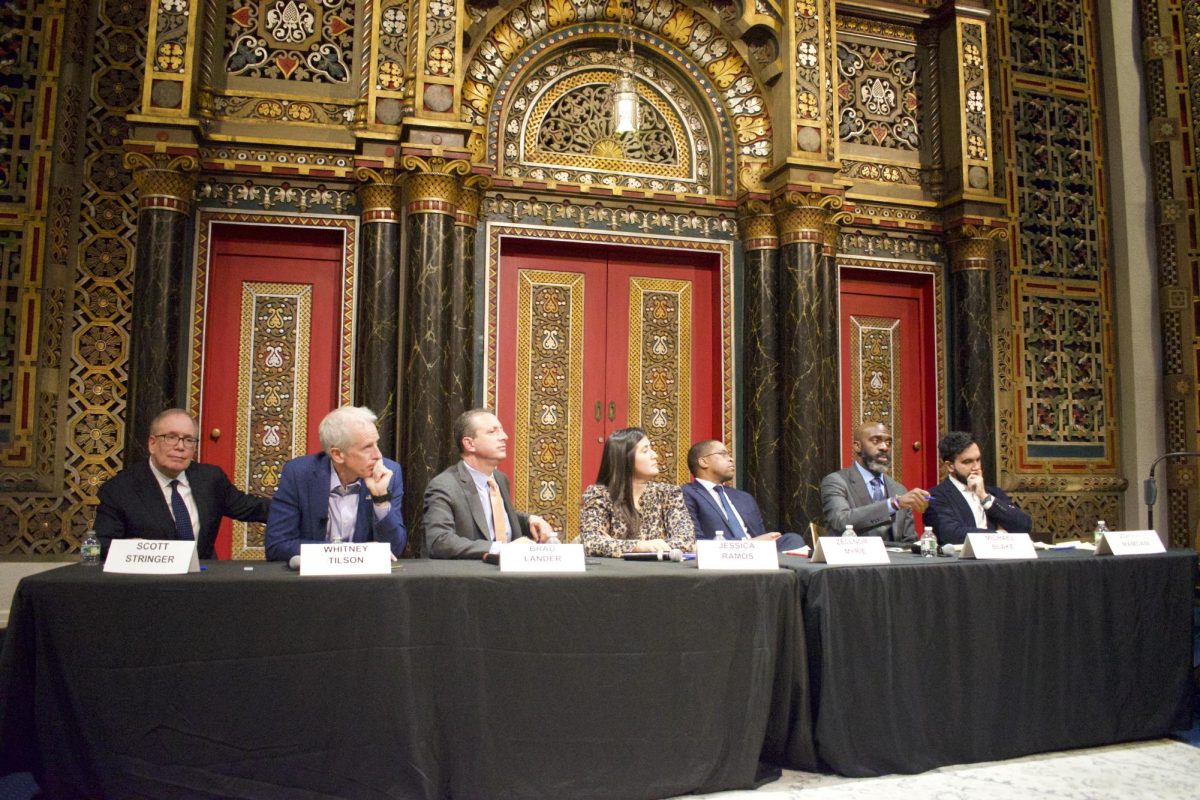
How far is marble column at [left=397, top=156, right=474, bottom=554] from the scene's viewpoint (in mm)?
5000

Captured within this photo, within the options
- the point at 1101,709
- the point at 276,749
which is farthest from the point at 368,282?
the point at 1101,709

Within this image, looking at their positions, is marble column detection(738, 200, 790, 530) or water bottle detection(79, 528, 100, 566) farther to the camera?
marble column detection(738, 200, 790, 530)

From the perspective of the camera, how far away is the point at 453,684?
8.21 ft

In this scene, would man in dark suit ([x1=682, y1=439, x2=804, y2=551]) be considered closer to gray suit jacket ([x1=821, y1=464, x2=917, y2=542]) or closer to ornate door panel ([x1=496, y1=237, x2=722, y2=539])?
gray suit jacket ([x1=821, y1=464, x2=917, y2=542])

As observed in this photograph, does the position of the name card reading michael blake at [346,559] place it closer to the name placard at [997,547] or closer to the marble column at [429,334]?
the name placard at [997,547]

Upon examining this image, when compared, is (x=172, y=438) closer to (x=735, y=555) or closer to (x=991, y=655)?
(x=735, y=555)

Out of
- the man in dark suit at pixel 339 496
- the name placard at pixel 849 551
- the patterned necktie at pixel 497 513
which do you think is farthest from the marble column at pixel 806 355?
the man in dark suit at pixel 339 496

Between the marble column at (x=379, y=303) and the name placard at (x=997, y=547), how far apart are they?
10.3ft

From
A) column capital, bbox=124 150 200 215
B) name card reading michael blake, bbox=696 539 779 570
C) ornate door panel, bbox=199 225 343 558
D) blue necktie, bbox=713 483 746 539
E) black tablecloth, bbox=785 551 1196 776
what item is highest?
column capital, bbox=124 150 200 215

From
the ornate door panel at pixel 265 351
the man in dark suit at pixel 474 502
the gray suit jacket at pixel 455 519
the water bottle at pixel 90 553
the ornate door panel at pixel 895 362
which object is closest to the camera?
the water bottle at pixel 90 553

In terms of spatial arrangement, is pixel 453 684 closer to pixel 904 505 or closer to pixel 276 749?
pixel 276 749

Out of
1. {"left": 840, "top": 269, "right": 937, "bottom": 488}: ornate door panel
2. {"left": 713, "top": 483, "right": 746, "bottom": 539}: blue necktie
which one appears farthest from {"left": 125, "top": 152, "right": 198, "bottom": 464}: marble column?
{"left": 840, "top": 269, "right": 937, "bottom": 488}: ornate door panel

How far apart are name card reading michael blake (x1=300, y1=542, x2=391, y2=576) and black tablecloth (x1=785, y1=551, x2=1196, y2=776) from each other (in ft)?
4.46

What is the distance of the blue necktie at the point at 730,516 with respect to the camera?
3.96 m
